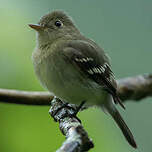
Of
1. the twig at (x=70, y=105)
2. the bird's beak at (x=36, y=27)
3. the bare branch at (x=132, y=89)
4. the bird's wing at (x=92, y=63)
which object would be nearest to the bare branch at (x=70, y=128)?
the twig at (x=70, y=105)

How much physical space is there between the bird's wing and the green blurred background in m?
0.29

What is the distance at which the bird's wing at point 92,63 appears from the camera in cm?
375

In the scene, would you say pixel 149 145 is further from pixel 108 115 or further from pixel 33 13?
pixel 33 13

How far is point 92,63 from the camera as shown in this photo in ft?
12.8

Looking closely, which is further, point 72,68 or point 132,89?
point 132,89

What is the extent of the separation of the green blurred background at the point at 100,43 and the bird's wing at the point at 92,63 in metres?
0.29

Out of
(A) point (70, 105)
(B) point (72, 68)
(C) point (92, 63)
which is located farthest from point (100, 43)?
(B) point (72, 68)

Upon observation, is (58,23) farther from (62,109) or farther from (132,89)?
(132,89)

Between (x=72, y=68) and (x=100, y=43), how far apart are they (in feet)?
4.08

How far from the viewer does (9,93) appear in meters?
3.67

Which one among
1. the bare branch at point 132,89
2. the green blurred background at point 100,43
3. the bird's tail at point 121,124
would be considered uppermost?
the green blurred background at point 100,43

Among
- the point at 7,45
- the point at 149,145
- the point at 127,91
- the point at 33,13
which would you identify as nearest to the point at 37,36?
the point at 33,13

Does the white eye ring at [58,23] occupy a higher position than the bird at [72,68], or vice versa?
the white eye ring at [58,23]

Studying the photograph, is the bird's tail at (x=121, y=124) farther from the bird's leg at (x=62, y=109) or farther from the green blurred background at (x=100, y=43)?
the bird's leg at (x=62, y=109)
